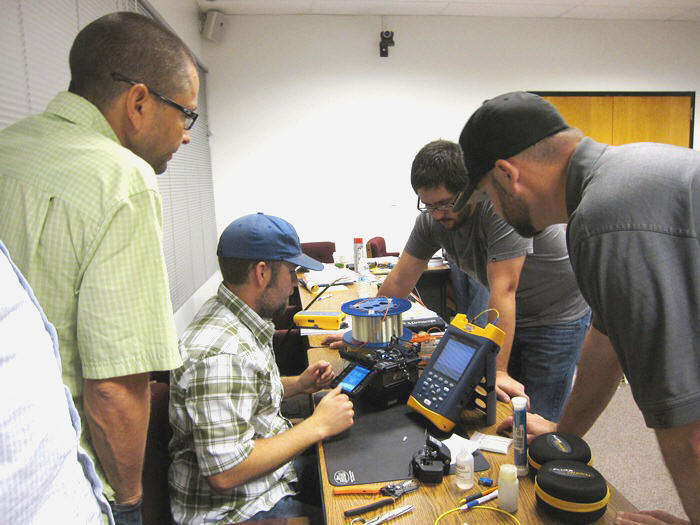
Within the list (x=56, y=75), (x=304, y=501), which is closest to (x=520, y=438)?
Answer: (x=304, y=501)

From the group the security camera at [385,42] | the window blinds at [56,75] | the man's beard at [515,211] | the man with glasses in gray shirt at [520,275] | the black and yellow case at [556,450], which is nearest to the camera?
the black and yellow case at [556,450]

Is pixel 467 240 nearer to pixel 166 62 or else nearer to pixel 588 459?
pixel 588 459

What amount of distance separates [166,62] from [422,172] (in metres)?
1.03

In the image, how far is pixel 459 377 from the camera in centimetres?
114

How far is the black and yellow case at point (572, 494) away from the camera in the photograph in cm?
83

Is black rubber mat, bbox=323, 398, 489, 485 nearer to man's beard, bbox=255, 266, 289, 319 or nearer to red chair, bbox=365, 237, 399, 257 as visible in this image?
man's beard, bbox=255, 266, 289, 319

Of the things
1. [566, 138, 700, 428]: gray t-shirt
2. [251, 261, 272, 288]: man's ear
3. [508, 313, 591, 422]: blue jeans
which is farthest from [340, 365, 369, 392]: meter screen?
[508, 313, 591, 422]: blue jeans

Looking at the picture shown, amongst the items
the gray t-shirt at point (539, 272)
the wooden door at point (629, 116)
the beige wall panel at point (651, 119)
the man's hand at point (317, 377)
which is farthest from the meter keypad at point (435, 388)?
the beige wall panel at point (651, 119)

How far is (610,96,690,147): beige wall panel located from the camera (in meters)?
5.38

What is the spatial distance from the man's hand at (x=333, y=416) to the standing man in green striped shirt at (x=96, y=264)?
1.39ft

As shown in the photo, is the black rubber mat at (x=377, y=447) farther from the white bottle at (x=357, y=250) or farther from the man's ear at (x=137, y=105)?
the white bottle at (x=357, y=250)

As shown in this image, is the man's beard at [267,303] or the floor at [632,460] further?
the floor at [632,460]

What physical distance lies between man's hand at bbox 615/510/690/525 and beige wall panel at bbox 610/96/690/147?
18.2ft

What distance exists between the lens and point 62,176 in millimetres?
823
